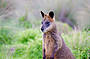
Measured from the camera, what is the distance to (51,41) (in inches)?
189

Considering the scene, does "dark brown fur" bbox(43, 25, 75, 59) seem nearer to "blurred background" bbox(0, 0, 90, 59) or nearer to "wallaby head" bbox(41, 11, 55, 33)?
"wallaby head" bbox(41, 11, 55, 33)

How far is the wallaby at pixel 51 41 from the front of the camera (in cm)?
478

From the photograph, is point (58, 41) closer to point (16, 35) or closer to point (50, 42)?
point (50, 42)

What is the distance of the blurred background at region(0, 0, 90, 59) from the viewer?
20.8 feet

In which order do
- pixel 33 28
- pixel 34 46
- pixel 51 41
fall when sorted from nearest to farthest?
pixel 51 41
pixel 34 46
pixel 33 28

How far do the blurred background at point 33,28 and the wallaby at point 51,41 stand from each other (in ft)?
3.36

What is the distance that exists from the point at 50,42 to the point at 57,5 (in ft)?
24.5

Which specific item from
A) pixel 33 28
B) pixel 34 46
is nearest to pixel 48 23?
pixel 34 46

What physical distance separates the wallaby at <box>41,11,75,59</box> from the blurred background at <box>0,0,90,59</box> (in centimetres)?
102

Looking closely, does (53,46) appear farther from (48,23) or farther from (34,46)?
(34,46)

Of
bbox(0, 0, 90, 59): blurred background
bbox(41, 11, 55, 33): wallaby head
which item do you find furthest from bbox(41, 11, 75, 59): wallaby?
bbox(0, 0, 90, 59): blurred background

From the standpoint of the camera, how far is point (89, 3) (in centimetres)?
727

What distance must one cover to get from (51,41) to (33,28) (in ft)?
13.9

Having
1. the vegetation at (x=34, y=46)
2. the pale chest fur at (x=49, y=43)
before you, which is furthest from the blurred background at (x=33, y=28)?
the pale chest fur at (x=49, y=43)
